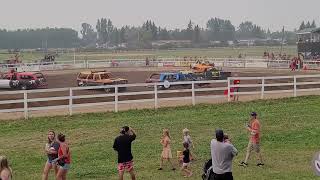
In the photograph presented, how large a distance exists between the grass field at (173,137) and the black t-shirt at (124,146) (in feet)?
5.43

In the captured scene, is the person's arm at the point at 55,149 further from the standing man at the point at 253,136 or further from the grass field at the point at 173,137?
the standing man at the point at 253,136

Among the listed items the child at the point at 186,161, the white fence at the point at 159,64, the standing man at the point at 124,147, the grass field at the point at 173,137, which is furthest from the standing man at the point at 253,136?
the white fence at the point at 159,64

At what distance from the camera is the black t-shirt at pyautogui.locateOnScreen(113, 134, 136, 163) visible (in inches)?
531

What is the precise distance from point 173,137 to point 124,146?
24.6 ft

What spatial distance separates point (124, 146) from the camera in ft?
44.3

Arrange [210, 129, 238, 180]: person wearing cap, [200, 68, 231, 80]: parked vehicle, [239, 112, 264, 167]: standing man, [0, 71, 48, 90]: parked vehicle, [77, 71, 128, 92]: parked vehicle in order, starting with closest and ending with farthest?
[210, 129, 238, 180]: person wearing cap
[239, 112, 264, 167]: standing man
[77, 71, 128, 92]: parked vehicle
[0, 71, 48, 90]: parked vehicle
[200, 68, 231, 80]: parked vehicle

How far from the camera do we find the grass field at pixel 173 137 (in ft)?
52.0

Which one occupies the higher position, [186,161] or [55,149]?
[55,149]

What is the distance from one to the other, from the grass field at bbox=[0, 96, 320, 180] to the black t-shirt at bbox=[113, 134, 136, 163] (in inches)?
65.2

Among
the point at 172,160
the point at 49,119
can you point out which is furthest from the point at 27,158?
the point at 49,119

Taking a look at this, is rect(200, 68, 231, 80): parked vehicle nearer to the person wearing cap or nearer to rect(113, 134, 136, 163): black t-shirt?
rect(113, 134, 136, 163): black t-shirt

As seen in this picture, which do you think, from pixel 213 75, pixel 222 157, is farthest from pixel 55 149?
pixel 213 75

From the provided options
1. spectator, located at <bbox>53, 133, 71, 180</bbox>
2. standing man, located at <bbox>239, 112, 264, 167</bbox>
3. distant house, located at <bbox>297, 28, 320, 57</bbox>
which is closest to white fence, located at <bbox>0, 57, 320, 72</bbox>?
distant house, located at <bbox>297, 28, 320, 57</bbox>

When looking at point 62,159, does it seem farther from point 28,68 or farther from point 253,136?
point 28,68
